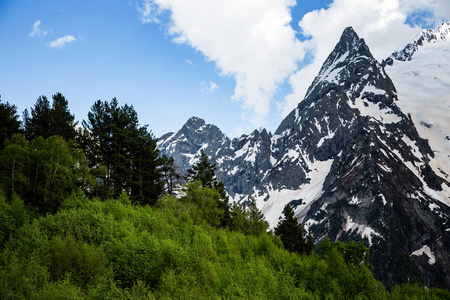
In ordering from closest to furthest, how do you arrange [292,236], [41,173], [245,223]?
[41,173] → [245,223] → [292,236]

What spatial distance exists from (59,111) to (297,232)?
62011mm

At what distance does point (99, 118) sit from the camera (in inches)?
1922

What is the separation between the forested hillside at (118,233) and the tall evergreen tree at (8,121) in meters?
0.22

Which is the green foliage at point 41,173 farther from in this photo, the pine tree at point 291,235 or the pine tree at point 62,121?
the pine tree at point 291,235

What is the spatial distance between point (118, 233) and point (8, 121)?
37406 millimetres

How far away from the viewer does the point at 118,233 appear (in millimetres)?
28922

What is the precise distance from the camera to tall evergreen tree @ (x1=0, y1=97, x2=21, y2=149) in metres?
47.4

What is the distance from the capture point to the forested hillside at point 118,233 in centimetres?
2288

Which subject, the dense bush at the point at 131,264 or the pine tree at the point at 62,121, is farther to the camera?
the pine tree at the point at 62,121

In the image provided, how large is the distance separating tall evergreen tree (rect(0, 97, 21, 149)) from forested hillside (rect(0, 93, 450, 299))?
0.22 m

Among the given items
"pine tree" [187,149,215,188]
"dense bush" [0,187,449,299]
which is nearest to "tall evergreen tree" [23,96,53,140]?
"dense bush" [0,187,449,299]

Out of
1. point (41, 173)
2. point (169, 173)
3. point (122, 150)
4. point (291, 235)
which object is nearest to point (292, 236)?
point (291, 235)

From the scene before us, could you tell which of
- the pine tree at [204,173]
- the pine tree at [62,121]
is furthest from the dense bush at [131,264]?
the pine tree at [204,173]

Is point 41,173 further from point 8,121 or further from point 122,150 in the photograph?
point 8,121
